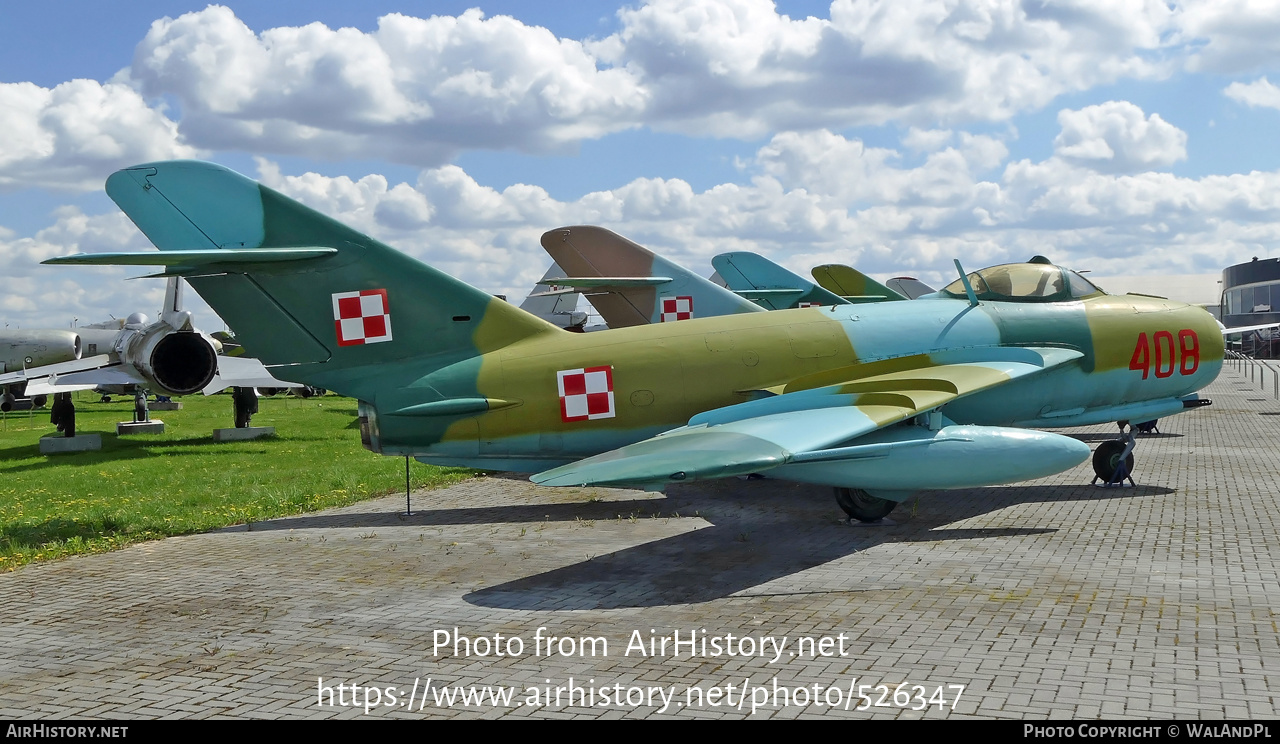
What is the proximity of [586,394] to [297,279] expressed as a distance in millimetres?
3729

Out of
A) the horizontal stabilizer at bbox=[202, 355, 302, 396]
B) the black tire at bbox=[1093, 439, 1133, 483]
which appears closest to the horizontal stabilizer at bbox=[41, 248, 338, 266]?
the black tire at bbox=[1093, 439, 1133, 483]

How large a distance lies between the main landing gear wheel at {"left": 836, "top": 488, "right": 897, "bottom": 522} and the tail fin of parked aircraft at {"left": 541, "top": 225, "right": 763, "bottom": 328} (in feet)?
24.5

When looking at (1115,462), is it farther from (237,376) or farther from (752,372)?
(237,376)

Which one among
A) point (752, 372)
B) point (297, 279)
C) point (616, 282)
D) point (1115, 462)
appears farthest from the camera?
point (616, 282)

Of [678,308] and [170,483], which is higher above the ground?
[678,308]

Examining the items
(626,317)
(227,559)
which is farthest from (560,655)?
(626,317)

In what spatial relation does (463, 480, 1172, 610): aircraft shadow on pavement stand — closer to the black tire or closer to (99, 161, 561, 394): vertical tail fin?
the black tire

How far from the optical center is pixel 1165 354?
1382cm

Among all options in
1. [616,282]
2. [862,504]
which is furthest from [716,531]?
[616,282]

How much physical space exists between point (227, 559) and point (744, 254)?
16849 millimetres

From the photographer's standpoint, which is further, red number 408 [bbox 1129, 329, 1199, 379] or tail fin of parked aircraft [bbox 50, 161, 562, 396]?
red number 408 [bbox 1129, 329, 1199, 379]

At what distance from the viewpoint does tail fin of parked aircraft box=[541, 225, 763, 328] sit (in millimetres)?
18453

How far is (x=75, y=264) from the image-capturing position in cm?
962
